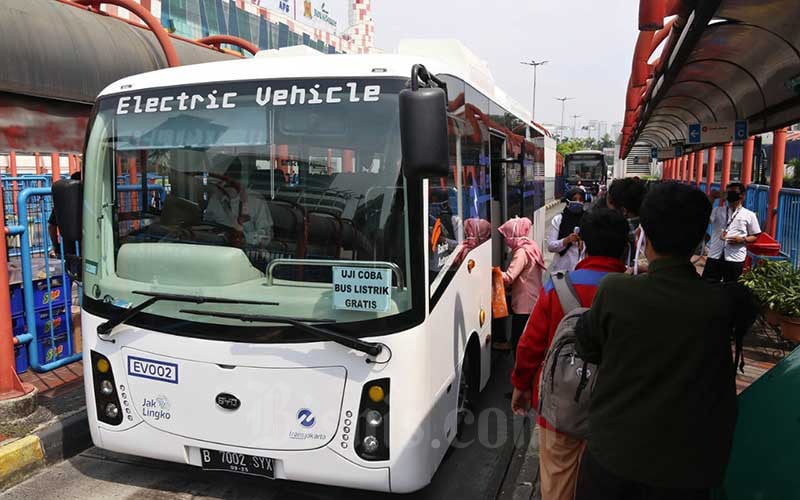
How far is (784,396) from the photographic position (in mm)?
2379

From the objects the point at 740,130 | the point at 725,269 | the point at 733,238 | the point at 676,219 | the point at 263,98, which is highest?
the point at 740,130

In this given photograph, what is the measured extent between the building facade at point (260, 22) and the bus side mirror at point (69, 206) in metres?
19.9

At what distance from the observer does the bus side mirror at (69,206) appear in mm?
3828

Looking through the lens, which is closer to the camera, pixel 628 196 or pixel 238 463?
pixel 238 463

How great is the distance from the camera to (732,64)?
7.42 meters

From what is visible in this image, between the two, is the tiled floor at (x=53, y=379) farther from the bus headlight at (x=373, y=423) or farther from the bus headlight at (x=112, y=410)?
the bus headlight at (x=373, y=423)

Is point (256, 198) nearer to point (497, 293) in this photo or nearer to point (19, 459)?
point (19, 459)

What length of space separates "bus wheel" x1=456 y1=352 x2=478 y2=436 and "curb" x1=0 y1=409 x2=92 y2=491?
2.80 metres

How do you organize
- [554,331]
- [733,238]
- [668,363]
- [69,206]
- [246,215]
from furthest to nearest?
1. [733,238]
2. [69,206]
3. [246,215]
4. [554,331]
5. [668,363]

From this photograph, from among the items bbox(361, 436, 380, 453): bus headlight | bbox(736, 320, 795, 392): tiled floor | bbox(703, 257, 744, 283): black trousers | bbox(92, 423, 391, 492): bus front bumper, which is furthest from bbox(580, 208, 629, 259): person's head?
bbox(703, 257, 744, 283): black trousers

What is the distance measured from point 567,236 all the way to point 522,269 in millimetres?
699

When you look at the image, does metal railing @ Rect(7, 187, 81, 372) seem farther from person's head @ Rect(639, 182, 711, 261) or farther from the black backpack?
person's head @ Rect(639, 182, 711, 261)

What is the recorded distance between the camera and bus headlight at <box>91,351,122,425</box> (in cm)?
367

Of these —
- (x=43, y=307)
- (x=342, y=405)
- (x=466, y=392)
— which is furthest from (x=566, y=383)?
(x=43, y=307)
